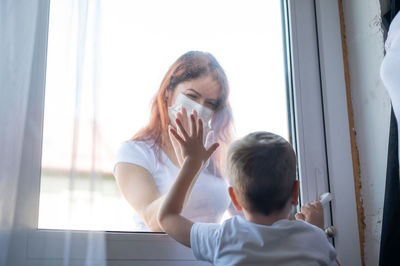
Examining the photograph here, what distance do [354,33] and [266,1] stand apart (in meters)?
0.34

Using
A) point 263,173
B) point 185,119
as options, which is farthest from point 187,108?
point 263,173

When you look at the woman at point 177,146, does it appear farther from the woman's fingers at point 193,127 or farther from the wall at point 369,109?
the wall at point 369,109

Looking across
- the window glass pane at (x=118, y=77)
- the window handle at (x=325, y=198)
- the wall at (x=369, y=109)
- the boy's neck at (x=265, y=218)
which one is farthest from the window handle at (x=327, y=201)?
the boy's neck at (x=265, y=218)

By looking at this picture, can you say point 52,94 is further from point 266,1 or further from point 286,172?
point 266,1

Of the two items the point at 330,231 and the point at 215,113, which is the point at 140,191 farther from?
the point at 330,231

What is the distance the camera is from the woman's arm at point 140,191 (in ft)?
3.48

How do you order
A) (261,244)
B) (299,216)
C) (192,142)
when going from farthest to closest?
(299,216) < (192,142) < (261,244)

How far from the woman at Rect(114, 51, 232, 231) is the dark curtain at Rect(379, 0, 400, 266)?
452 millimetres

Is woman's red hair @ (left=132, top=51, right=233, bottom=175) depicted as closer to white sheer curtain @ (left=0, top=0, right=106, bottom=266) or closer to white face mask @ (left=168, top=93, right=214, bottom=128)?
white face mask @ (left=168, top=93, right=214, bottom=128)

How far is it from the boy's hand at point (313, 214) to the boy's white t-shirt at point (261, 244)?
230 millimetres

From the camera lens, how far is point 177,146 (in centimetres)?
118

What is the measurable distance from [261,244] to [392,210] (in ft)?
1.53

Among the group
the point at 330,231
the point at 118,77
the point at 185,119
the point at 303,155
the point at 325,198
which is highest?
the point at 118,77

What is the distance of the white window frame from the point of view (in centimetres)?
88
